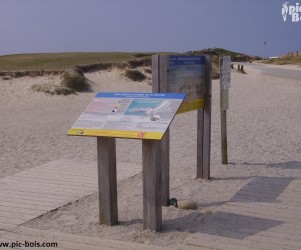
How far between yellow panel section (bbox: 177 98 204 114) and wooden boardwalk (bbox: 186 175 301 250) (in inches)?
44.4

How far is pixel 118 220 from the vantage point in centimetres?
509

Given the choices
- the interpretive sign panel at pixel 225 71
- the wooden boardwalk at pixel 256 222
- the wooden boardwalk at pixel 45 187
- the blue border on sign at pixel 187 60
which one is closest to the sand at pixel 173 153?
the wooden boardwalk at pixel 256 222

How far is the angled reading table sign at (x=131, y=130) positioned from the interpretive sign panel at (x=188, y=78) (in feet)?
2.23

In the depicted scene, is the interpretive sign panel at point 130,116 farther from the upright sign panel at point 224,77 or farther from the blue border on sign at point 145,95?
the upright sign panel at point 224,77

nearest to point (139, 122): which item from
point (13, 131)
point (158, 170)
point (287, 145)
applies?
point (158, 170)

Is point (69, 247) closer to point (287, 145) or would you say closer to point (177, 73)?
point (177, 73)

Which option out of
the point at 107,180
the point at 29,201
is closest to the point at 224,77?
the point at 107,180

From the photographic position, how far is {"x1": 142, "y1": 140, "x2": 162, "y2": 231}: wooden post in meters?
4.62

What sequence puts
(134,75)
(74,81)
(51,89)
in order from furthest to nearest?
1. (134,75)
2. (74,81)
3. (51,89)

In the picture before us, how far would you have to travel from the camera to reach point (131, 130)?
454 cm

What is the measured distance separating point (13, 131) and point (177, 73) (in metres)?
7.29

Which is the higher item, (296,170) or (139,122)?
(139,122)

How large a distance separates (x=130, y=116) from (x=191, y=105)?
151 centimetres

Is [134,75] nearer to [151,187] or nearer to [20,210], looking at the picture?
[20,210]
